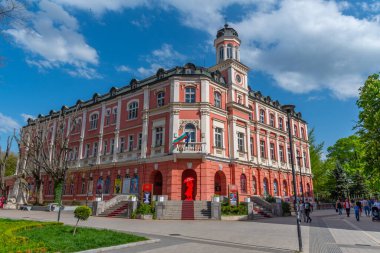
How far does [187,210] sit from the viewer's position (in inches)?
915

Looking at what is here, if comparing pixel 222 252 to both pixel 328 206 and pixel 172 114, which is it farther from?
pixel 328 206

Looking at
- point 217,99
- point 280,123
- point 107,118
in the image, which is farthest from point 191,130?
point 280,123

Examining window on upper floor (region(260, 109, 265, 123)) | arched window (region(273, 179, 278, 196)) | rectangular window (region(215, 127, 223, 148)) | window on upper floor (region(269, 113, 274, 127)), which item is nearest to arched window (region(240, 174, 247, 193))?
rectangular window (region(215, 127, 223, 148))

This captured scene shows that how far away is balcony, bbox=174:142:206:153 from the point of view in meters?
26.3

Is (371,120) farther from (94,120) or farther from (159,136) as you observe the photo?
(94,120)

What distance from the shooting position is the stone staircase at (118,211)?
24359mm

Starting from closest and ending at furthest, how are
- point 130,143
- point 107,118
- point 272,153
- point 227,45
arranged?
point 130,143, point 227,45, point 107,118, point 272,153

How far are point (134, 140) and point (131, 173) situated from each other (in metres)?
3.78

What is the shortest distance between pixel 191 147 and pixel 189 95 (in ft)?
19.6

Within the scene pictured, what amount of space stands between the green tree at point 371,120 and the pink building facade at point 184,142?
37.9 ft

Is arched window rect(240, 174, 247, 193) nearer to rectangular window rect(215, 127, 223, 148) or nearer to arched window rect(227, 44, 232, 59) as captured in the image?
rectangular window rect(215, 127, 223, 148)

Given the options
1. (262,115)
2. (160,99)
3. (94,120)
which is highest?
(262,115)

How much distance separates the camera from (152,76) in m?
32.7

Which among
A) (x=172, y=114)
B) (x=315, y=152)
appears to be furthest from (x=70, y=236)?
(x=315, y=152)
